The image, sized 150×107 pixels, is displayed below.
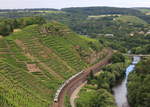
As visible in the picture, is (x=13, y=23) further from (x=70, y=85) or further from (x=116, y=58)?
(x=116, y=58)

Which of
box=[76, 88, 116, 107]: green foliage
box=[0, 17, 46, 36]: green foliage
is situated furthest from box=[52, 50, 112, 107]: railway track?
box=[0, 17, 46, 36]: green foliage

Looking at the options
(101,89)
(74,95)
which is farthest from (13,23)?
(101,89)

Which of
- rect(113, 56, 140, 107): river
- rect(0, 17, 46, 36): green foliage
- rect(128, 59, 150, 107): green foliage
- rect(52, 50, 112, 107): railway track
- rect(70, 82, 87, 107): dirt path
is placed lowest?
rect(113, 56, 140, 107): river

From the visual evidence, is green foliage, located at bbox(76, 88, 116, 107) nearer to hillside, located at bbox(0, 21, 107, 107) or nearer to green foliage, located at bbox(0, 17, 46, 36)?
hillside, located at bbox(0, 21, 107, 107)

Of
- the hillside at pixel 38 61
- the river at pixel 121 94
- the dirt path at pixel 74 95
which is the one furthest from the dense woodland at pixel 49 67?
the river at pixel 121 94

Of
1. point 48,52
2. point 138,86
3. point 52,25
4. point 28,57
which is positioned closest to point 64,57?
point 48,52

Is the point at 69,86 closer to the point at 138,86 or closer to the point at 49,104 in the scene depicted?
the point at 49,104
